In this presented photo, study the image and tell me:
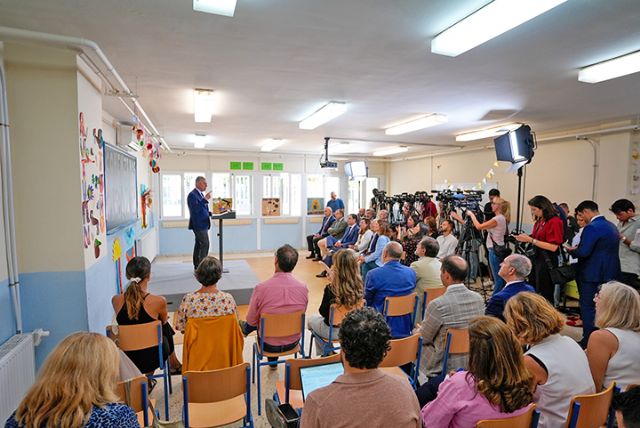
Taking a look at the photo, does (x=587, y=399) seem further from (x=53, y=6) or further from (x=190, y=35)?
(x=53, y=6)

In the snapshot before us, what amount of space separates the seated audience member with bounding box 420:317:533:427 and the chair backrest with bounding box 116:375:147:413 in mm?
1261

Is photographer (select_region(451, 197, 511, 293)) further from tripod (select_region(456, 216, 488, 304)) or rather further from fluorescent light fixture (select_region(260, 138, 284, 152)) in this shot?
fluorescent light fixture (select_region(260, 138, 284, 152))

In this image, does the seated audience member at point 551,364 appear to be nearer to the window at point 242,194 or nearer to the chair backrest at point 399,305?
the chair backrest at point 399,305

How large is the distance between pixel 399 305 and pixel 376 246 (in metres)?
2.54

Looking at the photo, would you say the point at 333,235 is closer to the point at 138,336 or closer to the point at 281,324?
the point at 281,324

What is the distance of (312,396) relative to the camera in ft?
4.07

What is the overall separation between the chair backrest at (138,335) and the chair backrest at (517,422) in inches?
77.4

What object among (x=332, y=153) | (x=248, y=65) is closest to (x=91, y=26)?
(x=248, y=65)

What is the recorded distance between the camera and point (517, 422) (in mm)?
1364

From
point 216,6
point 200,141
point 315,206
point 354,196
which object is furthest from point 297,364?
point 354,196

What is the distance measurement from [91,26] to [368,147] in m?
7.08

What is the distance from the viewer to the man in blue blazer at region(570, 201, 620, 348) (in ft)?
11.5

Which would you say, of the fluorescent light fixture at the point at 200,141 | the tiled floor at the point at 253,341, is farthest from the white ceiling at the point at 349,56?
the tiled floor at the point at 253,341

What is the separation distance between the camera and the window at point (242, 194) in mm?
9836
